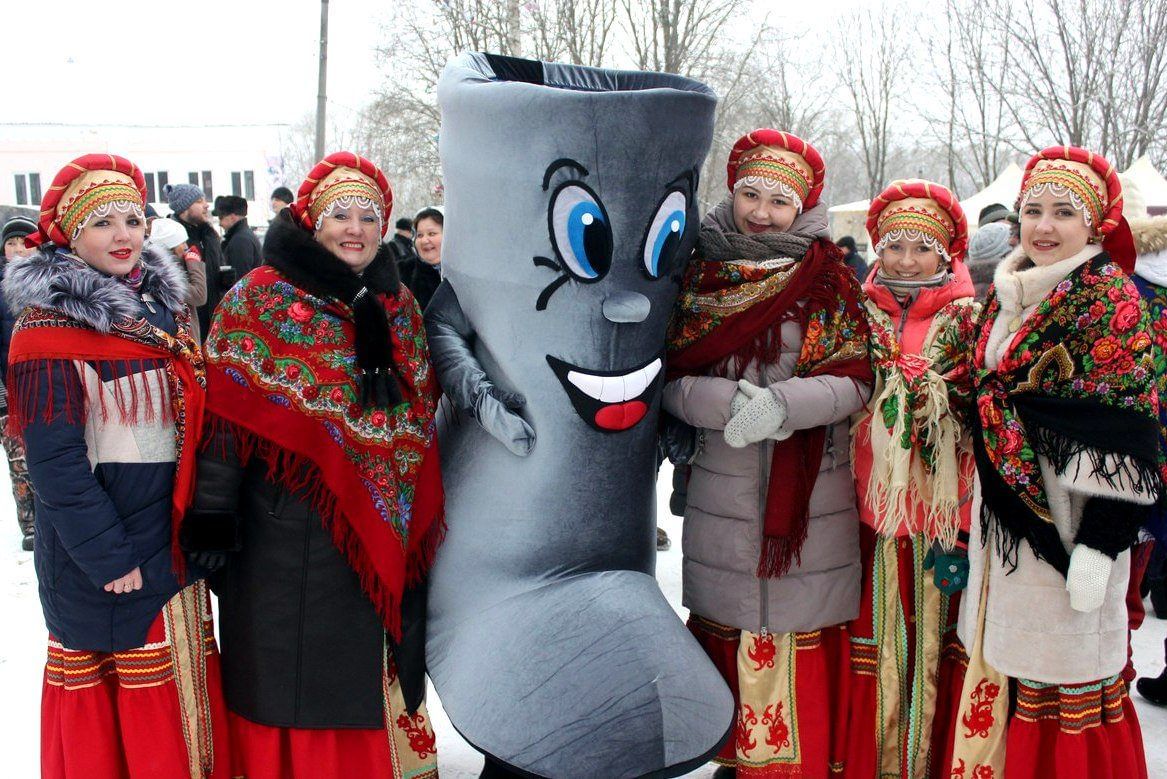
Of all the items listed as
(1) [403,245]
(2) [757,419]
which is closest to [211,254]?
(1) [403,245]

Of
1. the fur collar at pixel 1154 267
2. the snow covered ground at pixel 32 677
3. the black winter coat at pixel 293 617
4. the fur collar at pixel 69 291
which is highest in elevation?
the fur collar at pixel 1154 267

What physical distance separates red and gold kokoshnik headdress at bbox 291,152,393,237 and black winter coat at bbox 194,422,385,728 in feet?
2.09

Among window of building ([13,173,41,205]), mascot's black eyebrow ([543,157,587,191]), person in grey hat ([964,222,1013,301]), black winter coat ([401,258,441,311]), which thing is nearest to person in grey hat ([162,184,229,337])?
black winter coat ([401,258,441,311])

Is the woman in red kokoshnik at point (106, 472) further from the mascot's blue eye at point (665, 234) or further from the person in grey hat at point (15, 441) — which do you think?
the person in grey hat at point (15, 441)

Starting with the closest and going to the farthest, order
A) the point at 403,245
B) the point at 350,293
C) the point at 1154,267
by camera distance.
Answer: the point at 350,293, the point at 1154,267, the point at 403,245

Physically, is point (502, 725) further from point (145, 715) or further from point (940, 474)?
point (940, 474)

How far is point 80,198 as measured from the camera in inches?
87.0

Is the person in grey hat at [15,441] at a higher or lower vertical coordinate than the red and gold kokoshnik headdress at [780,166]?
lower

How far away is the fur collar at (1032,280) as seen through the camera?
88.2 inches

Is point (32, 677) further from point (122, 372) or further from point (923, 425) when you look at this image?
point (923, 425)

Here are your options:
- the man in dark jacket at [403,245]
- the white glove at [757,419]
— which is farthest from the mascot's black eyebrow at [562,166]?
the man in dark jacket at [403,245]

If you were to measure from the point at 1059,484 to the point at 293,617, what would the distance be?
186cm

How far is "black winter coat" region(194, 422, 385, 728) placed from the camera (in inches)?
87.6

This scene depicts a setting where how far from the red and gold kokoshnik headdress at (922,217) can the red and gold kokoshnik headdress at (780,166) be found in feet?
0.62
